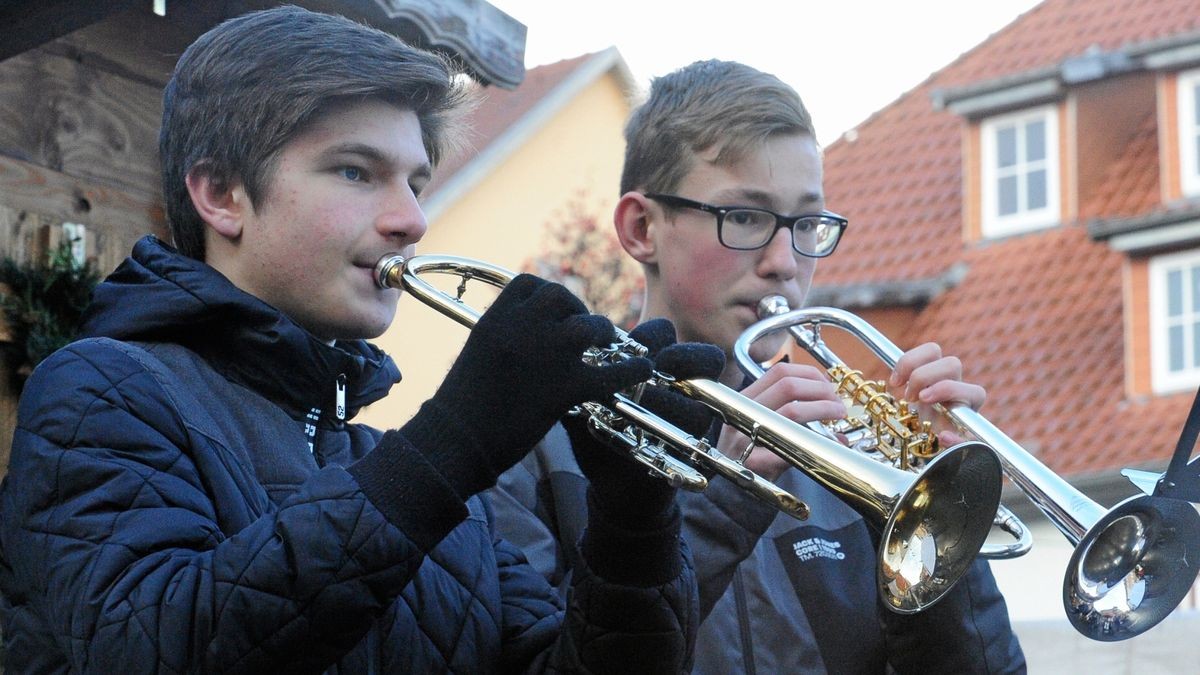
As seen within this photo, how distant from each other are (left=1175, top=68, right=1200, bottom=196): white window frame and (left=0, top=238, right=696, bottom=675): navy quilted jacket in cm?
1398

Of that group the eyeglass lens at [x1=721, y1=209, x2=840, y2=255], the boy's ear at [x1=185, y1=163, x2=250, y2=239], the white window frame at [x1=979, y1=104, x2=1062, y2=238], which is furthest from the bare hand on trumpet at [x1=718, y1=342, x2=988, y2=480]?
the white window frame at [x1=979, y1=104, x2=1062, y2=238]

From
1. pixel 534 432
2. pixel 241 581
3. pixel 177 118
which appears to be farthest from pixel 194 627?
pixel 177 118

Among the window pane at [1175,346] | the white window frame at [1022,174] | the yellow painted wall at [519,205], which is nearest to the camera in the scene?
the window pane at [1175,346]

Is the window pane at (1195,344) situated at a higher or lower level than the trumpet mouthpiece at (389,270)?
lower

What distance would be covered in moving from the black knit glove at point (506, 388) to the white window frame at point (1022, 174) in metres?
15.2

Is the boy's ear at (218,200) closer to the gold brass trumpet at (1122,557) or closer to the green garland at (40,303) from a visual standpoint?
the green garland at (40,303)

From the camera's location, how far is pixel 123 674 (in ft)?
7.80

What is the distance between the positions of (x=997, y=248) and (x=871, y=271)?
1.23 meters

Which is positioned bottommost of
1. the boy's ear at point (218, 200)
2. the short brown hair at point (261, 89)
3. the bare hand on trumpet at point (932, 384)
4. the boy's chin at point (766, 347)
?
the bare hand on trumpet at point (932, 384)

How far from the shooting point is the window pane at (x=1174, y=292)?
51.1ft

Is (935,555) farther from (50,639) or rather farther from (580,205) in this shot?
(580,205)

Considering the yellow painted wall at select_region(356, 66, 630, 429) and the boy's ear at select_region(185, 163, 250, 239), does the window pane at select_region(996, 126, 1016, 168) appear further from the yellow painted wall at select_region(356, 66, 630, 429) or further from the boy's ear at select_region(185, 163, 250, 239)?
the boy's ear at select_region(185, 163, 250, 239)

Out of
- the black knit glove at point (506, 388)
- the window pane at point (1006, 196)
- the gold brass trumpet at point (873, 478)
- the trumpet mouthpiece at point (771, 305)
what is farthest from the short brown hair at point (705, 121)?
the window pane at point (1006, 196)

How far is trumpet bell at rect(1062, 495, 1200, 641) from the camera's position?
11.0 feet
